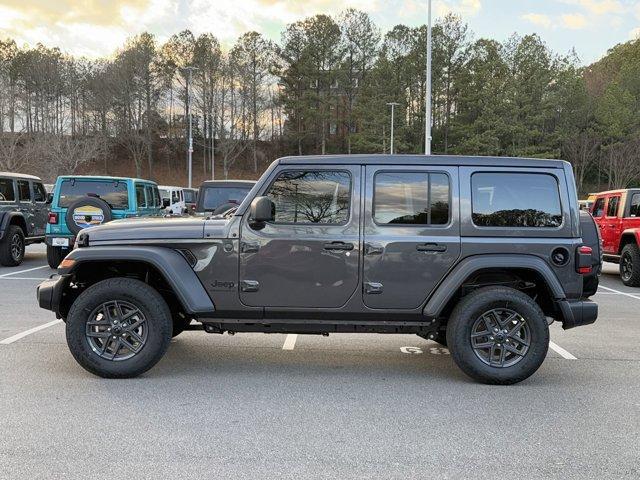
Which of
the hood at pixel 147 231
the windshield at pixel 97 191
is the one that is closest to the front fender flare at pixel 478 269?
the hood at pixel 147 231

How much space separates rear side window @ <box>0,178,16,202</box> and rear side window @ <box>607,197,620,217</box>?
13.1 m

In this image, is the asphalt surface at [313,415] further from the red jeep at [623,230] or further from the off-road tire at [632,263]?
the red jeep at [623,230]

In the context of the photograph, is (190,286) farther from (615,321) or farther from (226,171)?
(226,171)

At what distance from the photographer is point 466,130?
5131 centimetres

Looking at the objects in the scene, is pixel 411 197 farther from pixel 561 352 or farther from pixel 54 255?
pixel 54 255

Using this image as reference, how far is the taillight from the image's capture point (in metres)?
4.79

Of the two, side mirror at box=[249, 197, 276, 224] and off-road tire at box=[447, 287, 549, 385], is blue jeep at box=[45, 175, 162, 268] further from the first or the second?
off-road tire at box=[447, 287, 549, 385]

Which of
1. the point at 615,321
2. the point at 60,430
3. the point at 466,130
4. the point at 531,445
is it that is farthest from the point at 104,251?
the point at 466,130

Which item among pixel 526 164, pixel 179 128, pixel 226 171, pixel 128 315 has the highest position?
pixel 179 128

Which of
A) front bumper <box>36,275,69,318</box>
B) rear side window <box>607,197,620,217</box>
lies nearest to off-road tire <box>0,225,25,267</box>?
front bumper <box>36,275,69,318</box>

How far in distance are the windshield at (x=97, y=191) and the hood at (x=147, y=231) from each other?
22.5 ft

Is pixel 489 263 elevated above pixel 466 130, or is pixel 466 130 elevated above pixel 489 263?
pixel 466 130

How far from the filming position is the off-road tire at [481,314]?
4.72 m

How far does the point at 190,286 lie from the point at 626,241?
9.94 m
